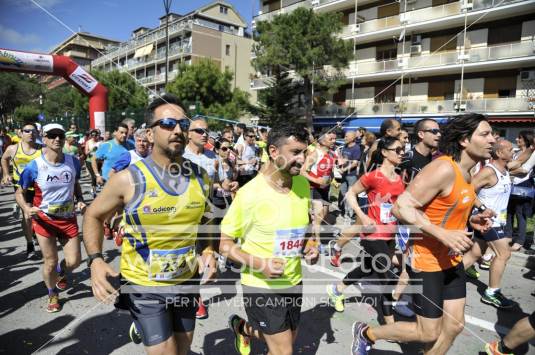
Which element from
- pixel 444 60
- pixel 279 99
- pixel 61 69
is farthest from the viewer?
pixel 279 99

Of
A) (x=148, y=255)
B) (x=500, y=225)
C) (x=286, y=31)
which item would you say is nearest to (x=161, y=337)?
→ (x=148, y=255)

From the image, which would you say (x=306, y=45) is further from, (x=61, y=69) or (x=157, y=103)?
(x=157, y=103)

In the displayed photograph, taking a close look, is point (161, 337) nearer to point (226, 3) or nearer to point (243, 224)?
point (243, 224)

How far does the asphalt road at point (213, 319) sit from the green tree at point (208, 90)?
27.6 metres

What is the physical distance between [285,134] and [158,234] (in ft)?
3.62

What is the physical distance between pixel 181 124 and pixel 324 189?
15.7 feet

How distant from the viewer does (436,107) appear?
2420cm

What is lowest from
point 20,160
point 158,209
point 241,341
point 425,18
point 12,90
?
point 241,341

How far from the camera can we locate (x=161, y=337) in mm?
2121

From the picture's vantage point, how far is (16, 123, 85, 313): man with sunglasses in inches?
153

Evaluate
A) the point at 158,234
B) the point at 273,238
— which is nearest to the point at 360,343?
the point at 273,238

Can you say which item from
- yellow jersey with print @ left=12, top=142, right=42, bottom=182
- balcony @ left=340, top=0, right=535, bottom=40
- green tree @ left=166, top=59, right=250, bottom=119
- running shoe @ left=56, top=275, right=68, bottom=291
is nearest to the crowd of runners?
running shoe @ left=56, top=275, right=68, bottom=291

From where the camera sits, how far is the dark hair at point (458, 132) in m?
2.70

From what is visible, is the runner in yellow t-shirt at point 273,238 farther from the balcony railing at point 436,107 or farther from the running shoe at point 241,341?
the balcony railing at point 436,107
